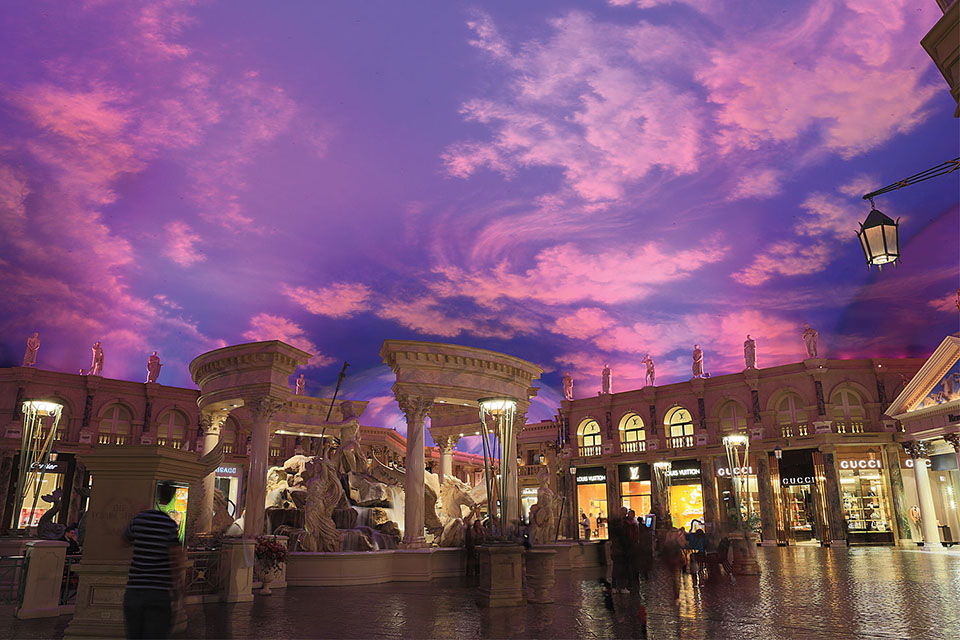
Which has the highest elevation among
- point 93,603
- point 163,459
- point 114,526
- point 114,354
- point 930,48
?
point 114,354

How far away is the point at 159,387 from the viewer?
35.9 metres

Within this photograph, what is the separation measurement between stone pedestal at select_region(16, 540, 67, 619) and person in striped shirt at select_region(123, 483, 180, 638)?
5382mm

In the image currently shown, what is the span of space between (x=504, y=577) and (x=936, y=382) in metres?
24.5

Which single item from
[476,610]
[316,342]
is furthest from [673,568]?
[316,342]

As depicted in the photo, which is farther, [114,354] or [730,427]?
[114,354]

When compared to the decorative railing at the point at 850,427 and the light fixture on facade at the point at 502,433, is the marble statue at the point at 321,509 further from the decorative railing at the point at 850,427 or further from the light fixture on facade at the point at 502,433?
the decorative railing at the point at 850,427

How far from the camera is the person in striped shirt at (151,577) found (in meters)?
4.59

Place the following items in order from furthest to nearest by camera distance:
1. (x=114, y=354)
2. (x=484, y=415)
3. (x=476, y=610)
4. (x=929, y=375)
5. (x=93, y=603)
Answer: (x=114, y=354)
(x=929, y=375)
(x=484, y=415)
(x=476, y=610)
(x=93, y=603)

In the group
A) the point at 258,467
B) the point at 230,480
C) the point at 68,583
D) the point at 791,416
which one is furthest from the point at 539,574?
the point at 230,480

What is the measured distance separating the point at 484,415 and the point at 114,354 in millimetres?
34872

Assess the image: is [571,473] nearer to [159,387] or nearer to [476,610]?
[159,387]

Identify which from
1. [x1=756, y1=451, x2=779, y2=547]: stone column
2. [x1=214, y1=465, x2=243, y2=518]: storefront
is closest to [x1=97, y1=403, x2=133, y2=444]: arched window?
[x1=214, y1=465, x2=243, y2=518]: storefront

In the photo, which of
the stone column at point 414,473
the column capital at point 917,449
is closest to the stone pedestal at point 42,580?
the stone column at point 414,473

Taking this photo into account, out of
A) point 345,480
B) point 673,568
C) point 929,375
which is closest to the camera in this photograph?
point 673,568
